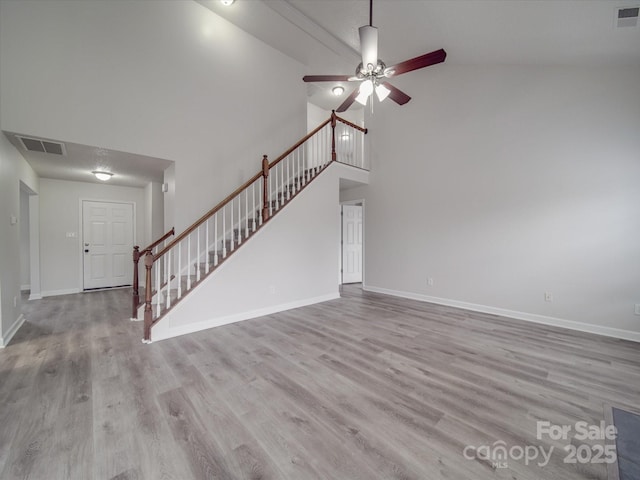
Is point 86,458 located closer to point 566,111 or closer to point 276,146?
point 276,146

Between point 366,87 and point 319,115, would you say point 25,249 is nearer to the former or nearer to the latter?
point 366,87

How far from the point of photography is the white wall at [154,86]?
3.06 metres

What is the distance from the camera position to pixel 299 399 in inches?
78.2

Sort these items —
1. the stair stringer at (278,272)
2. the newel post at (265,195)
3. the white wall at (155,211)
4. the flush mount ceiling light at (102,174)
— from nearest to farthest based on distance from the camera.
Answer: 1. the stair stringer at (278,272)
2. the newel post at (265,195)
3. the flush mount ceiling light at (102,174)
4. the white wall at (155,211)

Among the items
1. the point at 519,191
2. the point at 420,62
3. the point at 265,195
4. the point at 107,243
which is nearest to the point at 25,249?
the point at 107,243

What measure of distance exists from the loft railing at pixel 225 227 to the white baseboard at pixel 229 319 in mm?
195

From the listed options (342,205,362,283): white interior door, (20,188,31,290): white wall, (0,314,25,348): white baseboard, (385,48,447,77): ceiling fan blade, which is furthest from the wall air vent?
(342,205,362,283): white interior door

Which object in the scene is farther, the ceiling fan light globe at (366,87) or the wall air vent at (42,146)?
the wall air vent at (42,146)

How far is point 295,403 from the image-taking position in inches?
76.3

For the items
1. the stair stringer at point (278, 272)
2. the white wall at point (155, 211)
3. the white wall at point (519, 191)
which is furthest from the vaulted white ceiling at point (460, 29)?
the white wall at point (155, 211)

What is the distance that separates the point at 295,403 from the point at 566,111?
4878 millimetres

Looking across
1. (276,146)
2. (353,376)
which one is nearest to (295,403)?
(353,376)

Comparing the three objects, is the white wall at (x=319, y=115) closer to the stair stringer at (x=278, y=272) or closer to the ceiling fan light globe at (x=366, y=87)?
the stair stringer at (x=278, y=272)

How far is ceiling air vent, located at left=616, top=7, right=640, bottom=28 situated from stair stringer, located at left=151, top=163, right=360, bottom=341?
3.80 m
